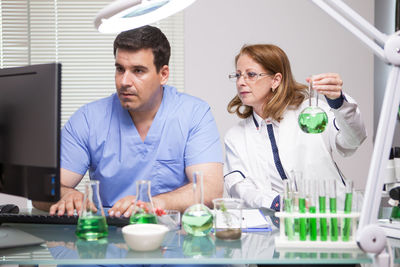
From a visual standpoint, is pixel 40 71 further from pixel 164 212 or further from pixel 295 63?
pixel 295 63

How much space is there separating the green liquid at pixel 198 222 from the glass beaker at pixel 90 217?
221 mm

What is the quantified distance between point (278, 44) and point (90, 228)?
8.67ft

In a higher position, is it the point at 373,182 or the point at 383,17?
the point at 383,17

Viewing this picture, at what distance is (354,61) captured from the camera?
3.48m

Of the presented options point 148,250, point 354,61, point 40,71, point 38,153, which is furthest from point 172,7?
point 354,61

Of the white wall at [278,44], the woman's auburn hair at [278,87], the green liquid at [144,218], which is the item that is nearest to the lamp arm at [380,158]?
the green liquid at [144,218]

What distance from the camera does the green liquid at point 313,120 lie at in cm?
127

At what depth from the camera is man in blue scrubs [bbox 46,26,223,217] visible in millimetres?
1765

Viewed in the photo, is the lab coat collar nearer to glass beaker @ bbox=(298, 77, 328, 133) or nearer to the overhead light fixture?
glass beaker @ bbox=(298, 77, 328, 133)

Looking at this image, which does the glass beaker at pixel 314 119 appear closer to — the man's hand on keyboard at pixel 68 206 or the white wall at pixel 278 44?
the man's hand on keyboard at pixel 68 206

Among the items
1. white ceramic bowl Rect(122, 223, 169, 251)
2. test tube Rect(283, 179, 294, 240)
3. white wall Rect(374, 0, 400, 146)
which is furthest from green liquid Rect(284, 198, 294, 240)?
white wall Rect(374, 0, 400, 146)

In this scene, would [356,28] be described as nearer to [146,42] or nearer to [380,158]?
[380,158]

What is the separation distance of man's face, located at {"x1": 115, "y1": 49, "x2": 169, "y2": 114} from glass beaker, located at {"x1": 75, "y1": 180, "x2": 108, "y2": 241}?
2.23ft

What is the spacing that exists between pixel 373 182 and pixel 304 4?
2714 mm
